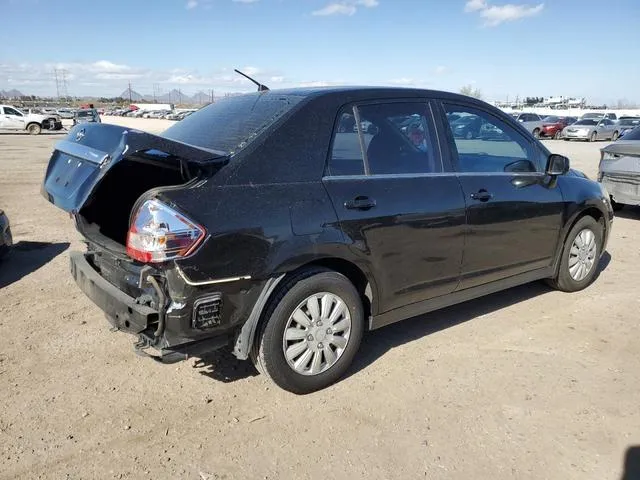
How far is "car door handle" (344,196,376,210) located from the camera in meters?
3.24

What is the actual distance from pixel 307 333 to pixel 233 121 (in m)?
1.46

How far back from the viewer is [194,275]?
8.92ft

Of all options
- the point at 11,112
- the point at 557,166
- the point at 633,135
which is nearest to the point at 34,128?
the point at 11,112

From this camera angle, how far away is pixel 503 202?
4145 millimetres

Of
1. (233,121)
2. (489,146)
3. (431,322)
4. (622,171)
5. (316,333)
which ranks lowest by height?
(431,322)

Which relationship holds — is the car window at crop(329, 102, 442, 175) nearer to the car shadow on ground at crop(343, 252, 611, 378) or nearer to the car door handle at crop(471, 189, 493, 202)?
the car door handle at crop(471, 189, 493, 202)

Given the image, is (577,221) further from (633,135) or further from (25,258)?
(25,258)

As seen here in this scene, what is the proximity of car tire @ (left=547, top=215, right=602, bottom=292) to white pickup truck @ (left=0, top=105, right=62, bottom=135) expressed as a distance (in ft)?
116

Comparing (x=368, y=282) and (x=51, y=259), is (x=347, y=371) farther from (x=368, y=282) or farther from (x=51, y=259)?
(x=51, y=259)

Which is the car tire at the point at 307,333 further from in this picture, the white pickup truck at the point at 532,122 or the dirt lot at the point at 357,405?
the white pickup truck at the point at 532,122

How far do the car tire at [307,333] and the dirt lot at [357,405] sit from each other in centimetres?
15

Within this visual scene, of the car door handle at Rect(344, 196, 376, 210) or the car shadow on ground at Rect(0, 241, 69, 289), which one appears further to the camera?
the car shadow on ground at Rect(0, 241, 69, 289)

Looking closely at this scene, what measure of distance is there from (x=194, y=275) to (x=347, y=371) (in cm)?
144

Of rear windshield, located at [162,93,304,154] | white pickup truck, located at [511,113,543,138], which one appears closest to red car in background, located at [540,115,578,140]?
white pickup truck, located at [511,113,543,138]
